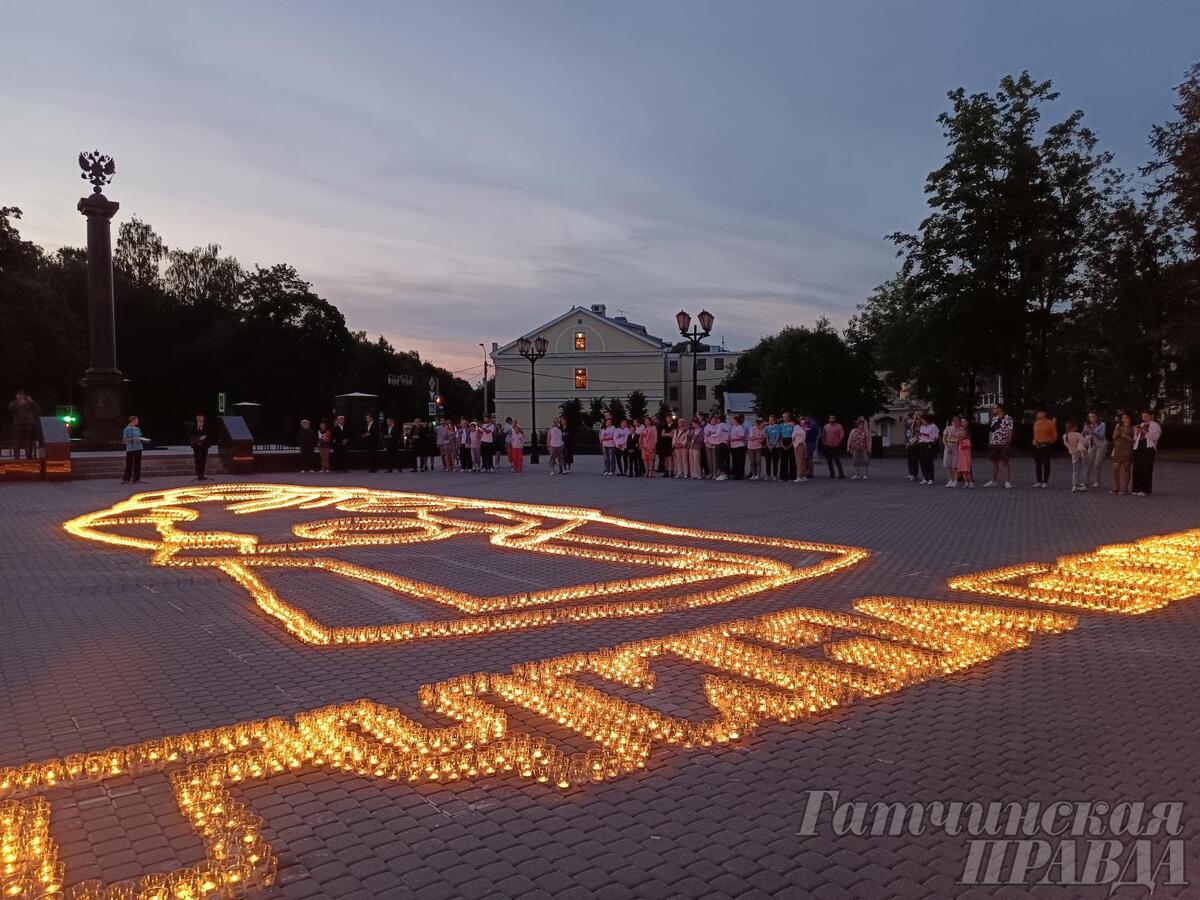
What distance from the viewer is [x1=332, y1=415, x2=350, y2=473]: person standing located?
28203mm

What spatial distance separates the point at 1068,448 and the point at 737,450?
7861 millimetres

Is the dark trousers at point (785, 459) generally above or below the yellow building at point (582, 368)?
below

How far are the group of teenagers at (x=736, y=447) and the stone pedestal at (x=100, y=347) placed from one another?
1931 cm

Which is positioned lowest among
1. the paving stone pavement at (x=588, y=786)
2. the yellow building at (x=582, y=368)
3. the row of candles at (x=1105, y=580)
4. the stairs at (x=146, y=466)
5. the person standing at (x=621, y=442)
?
the paving stone pavement at (x=588, y=786)

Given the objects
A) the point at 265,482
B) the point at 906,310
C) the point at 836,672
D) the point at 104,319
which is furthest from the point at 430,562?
the point at 906,310

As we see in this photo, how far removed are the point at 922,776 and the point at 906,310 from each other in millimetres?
39303

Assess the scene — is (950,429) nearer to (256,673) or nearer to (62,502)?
(256,673)

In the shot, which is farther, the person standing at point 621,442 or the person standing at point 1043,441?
the person standing at point 621,442

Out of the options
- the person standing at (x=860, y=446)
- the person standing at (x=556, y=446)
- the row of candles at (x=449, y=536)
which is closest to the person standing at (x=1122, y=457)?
the person standing at (x=860, y=446)

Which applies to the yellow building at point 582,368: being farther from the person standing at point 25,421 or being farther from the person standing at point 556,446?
the person standing at point 25,421

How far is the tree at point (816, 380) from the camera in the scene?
49.8 m

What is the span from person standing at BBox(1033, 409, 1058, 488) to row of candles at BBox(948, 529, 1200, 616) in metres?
9.00

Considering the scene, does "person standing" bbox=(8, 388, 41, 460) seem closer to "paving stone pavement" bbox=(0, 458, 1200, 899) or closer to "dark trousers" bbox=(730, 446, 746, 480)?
"paving stone pavement" bbox=(0, 458, 1200, 899)

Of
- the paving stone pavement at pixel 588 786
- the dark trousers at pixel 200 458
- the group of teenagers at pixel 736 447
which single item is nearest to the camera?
the paving stone pavement at pixel 588 786
